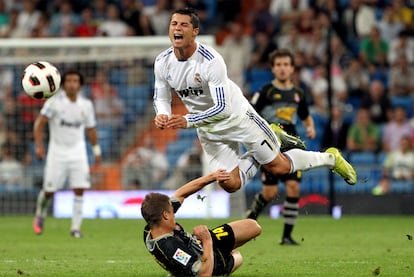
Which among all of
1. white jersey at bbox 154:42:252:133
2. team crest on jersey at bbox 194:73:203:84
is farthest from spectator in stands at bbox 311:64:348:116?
team crest on jersey at bbox 194:73:203:84

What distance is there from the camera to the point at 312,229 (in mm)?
16250

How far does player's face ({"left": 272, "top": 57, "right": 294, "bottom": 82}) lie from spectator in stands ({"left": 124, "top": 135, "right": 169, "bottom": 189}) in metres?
6.62

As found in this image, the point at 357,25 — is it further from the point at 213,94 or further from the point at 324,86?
the point at 213,94

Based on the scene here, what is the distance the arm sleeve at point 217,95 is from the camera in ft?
33.9

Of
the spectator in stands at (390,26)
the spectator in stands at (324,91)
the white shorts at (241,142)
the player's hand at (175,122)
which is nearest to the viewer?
the player's hand at (175,122)

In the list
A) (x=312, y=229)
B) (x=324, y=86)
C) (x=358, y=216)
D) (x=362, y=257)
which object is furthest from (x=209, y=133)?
(x=324, y=86)

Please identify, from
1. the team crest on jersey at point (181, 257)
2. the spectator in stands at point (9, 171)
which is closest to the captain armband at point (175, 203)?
the team crest on jersey at point (181, 257)

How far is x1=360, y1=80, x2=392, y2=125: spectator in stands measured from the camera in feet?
68.4

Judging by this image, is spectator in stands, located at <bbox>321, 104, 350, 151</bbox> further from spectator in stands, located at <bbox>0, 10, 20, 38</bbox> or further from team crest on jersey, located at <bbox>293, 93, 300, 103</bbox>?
spectator in stands, located at <bbox>0, 10, 20, 38</bbox>

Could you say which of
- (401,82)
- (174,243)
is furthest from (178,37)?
(401,82)

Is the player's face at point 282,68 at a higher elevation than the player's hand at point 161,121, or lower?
higher

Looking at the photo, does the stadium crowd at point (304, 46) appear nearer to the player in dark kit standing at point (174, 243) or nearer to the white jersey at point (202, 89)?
the white jersey at point (202, 89)

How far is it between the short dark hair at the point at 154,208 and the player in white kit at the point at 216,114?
1.48m

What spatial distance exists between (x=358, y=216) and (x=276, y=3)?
6309 millimetres
